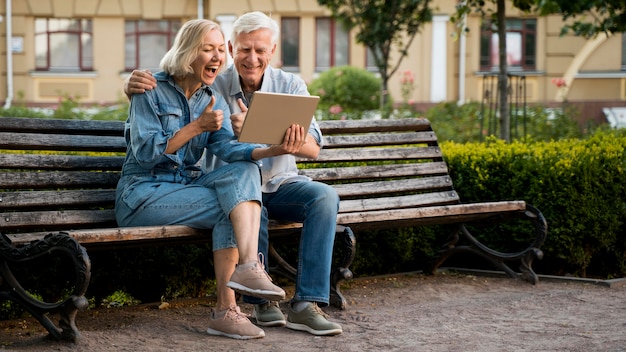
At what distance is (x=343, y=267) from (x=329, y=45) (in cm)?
1831

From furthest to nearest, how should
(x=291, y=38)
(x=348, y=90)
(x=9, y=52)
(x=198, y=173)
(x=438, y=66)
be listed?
(x=291, y=38)
(x=438, y=66)
(x=9, y=52)
(x=348, y=90)
(x=198, y=173)

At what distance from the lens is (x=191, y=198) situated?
464 cm

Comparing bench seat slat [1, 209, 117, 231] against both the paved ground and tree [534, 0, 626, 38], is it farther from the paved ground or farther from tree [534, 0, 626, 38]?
tree [534, 0, 626, 38]

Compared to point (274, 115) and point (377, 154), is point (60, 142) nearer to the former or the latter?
point (274, 115)

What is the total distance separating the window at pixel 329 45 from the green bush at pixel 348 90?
5.10m

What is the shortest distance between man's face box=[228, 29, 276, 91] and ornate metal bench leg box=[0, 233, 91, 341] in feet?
4.13

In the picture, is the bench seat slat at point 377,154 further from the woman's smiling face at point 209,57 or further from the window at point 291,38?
the window at point 291,38

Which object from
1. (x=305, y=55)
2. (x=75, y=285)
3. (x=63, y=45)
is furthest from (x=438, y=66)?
(x=75, y=285)

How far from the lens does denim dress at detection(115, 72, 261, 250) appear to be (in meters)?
4.57

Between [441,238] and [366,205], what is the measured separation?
962mm

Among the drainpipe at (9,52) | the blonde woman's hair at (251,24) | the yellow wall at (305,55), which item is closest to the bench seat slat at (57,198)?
the blonde woman's hair at (251,24)

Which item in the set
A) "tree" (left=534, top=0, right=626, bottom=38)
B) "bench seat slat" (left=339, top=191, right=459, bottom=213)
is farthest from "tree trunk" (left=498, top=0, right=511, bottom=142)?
"bench seat slat" (left=339, top=191, right=459, bottom=213)

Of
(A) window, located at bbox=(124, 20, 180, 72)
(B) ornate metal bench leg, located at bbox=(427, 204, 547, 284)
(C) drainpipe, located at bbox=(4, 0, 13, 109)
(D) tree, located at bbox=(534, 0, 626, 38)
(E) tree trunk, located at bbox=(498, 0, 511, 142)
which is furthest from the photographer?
(A) window, located at bbox=(124, 20, 180, 72)

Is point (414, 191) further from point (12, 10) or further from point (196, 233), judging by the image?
point (12, 10)
